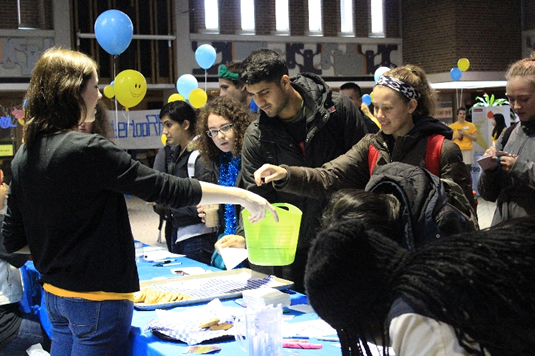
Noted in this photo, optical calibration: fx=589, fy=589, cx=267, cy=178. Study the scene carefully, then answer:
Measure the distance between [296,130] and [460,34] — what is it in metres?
13.9

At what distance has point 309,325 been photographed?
2043 millimetres

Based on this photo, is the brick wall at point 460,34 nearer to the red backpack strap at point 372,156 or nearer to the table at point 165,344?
the red backpack strap at point 372,156

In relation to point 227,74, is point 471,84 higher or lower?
higher

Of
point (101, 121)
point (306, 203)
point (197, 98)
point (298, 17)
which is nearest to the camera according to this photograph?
point (306, 203)

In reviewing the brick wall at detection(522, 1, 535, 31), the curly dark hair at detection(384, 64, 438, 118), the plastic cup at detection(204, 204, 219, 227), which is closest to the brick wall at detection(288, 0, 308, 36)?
the brick wall at detection(522, 1, 535, 31)

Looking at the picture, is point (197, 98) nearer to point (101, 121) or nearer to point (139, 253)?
point (101, 121)

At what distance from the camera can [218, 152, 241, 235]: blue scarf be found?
3.31 m

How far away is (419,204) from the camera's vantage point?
4.91 feet

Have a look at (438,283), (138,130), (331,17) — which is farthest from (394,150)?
(331,17)

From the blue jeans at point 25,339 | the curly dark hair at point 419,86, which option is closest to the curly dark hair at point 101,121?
the blue jeans at point 25,339

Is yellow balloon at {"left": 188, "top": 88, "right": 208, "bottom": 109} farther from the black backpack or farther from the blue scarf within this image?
the black backpack

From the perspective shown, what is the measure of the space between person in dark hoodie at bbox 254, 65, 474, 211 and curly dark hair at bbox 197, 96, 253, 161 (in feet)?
3.42

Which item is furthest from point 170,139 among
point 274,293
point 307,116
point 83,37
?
point 83,37

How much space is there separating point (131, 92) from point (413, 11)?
1147 centimetres
